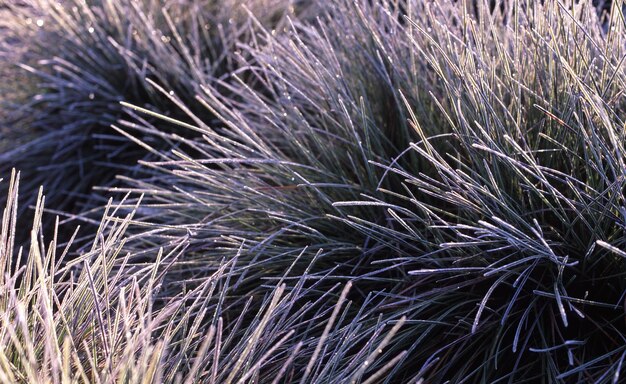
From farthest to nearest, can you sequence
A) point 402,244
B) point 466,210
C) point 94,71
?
point 94,71, point 402,244, point 466,210

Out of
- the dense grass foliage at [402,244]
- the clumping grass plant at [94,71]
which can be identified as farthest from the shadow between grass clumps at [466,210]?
the clumping grass plant at [94,71]

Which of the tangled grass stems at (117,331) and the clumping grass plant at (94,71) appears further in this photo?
the clumping grass plant at (94,71)

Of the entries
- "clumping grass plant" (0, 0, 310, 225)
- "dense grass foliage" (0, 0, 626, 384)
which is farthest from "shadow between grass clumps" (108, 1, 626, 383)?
"clumping grass plant" (0, 0, 310, 225)

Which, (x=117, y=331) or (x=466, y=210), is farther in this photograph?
(x=466, y=210)

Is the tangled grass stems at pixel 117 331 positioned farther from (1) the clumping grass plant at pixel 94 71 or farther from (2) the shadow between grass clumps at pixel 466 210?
(1) the clumping grass plant at pixel 94 71

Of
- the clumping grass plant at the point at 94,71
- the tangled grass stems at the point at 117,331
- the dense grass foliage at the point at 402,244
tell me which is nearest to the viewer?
the tangled grass stems at the point at 117,331

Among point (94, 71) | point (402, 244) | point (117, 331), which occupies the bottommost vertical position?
point (402, 244)

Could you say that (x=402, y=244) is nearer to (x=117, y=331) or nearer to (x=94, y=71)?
(x=117, y=331)

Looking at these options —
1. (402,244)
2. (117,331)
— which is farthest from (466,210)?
(117,331)

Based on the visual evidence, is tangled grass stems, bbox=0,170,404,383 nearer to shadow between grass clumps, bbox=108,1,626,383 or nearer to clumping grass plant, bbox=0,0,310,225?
shadow between grass clumps, bbox=108,1,626,383
